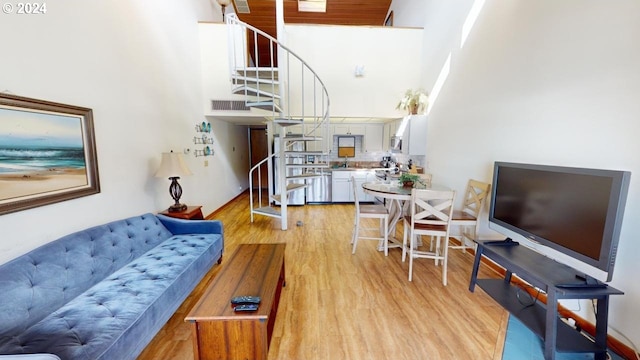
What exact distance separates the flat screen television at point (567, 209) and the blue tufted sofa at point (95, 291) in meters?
2.76

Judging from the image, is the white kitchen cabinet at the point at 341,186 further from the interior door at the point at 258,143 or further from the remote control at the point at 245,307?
the remote control at the point at 245,307

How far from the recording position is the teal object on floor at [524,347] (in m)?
1.60

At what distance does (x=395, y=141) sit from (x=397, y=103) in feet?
2.48

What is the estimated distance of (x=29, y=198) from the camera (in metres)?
1.66

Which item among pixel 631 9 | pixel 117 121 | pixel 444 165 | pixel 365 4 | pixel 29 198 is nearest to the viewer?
pixel 631 9

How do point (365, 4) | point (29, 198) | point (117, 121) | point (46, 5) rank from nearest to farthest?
point (29, 198) < point (46, 5) < point (117, 121) < point (365, 4)

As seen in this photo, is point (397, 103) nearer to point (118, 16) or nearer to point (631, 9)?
point (631, 9)

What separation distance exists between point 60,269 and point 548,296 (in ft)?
10.4

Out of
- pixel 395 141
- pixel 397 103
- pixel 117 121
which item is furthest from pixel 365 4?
pixel 117 121

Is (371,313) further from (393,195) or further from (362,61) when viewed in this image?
(362,61)

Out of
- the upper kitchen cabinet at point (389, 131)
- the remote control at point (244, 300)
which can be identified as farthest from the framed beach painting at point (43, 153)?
the upper kitchen cabinet at point (389, 131)

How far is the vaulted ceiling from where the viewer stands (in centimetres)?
580

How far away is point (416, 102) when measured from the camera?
430 cm

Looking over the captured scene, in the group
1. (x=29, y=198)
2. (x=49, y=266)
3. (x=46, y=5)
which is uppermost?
(x=46, y=5)
